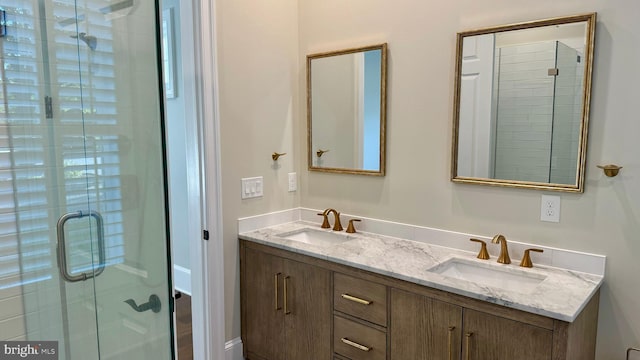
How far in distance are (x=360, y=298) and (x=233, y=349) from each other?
3.29ft

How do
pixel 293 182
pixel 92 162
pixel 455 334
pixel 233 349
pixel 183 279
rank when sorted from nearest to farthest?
pixel 92 162 < pixel 455 334 < pixel 233 349 < pixel 293 182 < pixel 183 279

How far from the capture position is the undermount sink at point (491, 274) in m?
1.91

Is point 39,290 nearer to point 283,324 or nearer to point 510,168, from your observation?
point 283,324

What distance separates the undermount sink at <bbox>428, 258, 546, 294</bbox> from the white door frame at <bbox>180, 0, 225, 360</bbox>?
3.93ft

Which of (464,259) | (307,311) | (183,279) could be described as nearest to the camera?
(464,259)

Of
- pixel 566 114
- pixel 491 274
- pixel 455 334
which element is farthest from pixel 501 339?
pixel 566 114

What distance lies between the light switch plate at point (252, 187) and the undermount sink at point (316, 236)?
29 cm

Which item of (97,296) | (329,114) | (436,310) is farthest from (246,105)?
(436,310)

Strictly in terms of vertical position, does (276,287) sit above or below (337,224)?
below

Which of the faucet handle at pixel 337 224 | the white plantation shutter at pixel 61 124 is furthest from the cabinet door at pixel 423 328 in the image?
the white plantation shutter at pixel 61 124

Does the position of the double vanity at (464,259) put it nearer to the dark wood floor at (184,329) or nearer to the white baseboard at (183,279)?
the dark wood floor at (184,329)

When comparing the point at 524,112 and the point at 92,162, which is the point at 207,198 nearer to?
the point at 92,162

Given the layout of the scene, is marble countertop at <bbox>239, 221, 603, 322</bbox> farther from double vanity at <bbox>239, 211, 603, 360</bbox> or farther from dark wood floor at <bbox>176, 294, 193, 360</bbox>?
dark wood floor at <bbox>176, 294, 193, 360</bbox>

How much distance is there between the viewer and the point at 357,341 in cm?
209
